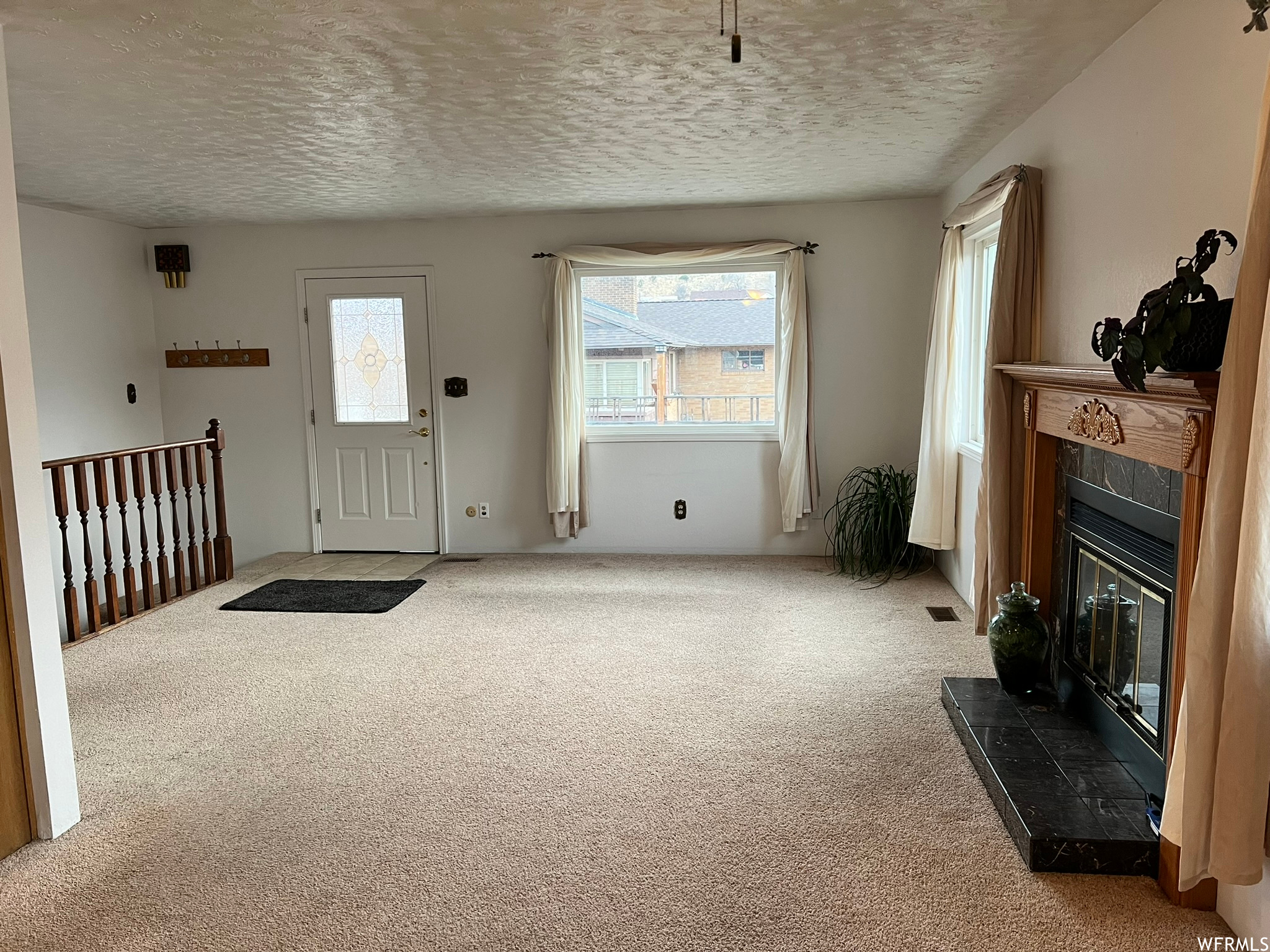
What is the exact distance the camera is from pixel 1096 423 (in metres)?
2.62

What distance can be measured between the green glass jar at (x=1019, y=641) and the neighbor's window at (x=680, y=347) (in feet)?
9.52

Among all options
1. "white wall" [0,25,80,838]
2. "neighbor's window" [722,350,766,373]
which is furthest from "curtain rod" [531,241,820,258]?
"white wall" [0,25,80,838]

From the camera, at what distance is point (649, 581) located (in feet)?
17.3

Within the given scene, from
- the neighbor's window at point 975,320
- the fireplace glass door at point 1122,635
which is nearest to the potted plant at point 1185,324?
the fireplace glass door at point 1122,635

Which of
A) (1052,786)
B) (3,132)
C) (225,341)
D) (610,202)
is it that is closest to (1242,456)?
(1052,786)

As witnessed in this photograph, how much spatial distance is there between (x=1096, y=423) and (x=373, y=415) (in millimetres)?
4809

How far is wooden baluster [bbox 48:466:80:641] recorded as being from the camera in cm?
416

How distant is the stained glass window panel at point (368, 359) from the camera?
6039 millimetres

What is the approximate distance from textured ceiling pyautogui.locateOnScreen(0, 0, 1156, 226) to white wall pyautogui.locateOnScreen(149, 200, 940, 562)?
69cm

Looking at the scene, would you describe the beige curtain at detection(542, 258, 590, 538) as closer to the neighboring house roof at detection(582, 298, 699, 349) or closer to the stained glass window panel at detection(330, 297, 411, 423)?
the neighboring house roof at detection(582, 298, 699, 349)

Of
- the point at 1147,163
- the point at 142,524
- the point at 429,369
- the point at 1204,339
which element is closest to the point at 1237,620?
the point at 1204,339

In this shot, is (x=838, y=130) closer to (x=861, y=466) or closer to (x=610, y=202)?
(x=610, y=202)

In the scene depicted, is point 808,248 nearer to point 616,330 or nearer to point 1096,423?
point 616,330

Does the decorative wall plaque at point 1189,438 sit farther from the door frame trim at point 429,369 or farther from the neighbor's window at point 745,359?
the door frame trim at point 429,369
